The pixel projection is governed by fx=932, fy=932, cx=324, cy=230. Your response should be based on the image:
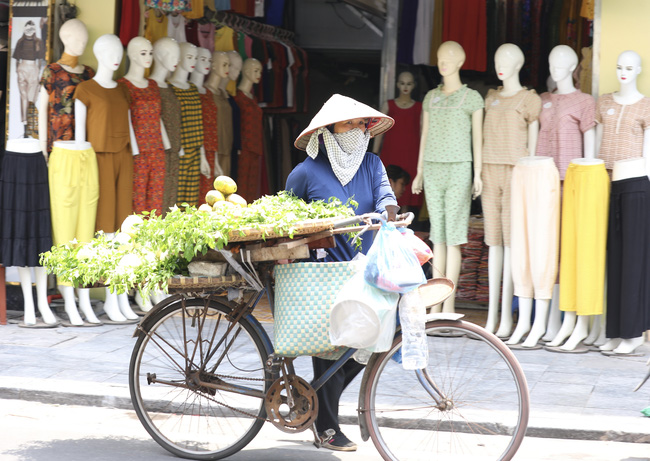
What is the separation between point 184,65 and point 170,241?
469 centimetres

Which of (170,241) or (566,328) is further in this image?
(566,328)

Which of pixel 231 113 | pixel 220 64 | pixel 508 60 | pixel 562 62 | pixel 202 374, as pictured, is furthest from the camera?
pixel 231 113

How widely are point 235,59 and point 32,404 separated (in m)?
4.79

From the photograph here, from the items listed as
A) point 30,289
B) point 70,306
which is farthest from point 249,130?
point 30,289

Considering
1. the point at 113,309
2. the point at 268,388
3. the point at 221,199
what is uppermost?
the point at 221,199

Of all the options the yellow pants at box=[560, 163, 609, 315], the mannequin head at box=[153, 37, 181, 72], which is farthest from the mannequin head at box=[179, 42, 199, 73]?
the yellow pants at box=[560, 163, 609, 315]

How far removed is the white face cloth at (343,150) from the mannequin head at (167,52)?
404 centimetres

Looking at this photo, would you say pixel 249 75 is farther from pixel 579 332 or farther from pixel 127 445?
pixel 127 445

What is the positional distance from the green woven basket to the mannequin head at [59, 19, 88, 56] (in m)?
4.38

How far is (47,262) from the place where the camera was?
4445 millimetres

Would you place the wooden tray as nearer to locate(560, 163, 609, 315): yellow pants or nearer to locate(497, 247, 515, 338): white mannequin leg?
locate(560, 163, 609, 315): yellow pants

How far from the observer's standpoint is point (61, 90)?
7.55 meters

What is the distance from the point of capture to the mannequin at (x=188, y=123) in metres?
8.43

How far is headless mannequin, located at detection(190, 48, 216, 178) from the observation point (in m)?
8.69
